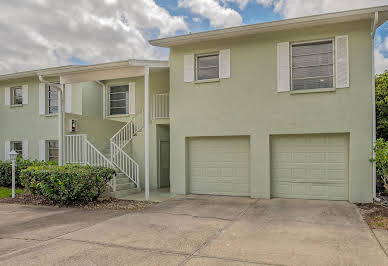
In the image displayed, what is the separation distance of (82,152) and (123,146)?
4.45 feet

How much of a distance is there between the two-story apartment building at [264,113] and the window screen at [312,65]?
1.0 inches

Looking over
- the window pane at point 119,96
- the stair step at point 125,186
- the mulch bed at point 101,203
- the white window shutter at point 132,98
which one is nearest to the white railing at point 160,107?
→ the white window shutter at point 132,98

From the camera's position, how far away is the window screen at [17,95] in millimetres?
13549

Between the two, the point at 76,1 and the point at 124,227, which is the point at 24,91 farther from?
the point at 124,227

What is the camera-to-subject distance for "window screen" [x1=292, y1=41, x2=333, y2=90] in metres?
8.05

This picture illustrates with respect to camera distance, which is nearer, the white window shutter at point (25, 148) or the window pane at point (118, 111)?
the window pane at point (118, 111)

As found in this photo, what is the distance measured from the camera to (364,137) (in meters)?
7.61

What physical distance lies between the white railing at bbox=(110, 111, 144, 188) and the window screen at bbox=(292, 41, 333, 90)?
5.67 m

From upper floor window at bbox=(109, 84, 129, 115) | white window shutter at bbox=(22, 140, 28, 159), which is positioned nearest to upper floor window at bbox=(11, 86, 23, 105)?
white window shutter at bbox=(22, 140, 28, 159)

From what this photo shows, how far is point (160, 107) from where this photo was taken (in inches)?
429

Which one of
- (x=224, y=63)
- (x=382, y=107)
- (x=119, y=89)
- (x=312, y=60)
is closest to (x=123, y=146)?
(x=119, y=89)

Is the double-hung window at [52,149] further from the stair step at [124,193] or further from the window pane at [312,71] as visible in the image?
the window pane at [312,71]

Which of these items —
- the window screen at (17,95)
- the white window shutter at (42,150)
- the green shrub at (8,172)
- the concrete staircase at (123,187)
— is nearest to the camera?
the concrete staircase at (123,187)

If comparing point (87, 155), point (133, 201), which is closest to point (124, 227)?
point (133, 201)
